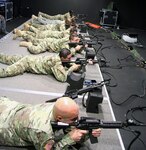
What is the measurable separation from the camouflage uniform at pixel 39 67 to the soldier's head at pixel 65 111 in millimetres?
1775

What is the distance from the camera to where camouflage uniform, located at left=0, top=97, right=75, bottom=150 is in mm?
1886

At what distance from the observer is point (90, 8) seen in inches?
416

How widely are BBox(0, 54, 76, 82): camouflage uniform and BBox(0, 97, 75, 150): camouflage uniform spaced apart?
1398 millimetres

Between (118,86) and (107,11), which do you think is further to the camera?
(107,11)

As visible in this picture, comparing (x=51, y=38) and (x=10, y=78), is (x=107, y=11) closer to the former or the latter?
(x=51, y=38)

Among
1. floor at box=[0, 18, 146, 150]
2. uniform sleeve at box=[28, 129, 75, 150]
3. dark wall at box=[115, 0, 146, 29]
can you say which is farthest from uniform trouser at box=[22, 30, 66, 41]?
dark wall at box=[115, 0, 146, 29]

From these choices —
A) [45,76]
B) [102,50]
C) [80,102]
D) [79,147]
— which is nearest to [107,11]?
[102,50]

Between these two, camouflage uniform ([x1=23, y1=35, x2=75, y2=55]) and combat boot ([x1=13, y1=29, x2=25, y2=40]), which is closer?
camouflage uniform ([x1=23, y1=35, x2=75, y2=55])

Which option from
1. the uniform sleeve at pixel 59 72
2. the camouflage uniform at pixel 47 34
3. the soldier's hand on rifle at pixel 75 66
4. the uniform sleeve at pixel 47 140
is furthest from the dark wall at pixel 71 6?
the uniform sleeve at pixel 47 140

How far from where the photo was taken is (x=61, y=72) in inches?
142

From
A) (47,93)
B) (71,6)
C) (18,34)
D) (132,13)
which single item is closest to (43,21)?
(18,34)

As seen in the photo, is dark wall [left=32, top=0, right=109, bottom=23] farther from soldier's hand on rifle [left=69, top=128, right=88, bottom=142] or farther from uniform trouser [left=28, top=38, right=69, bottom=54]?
soldier's hand on rifle [left=69, top=128, right=88, bottom=142]

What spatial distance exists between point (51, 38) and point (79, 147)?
3.38 meters

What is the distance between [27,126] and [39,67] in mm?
1921
